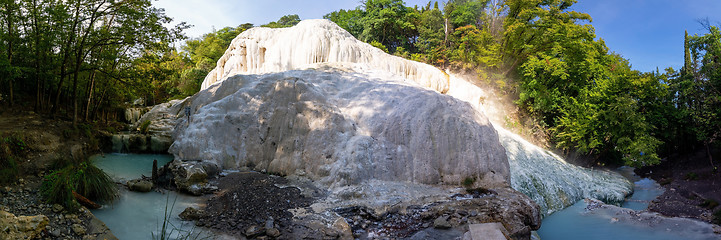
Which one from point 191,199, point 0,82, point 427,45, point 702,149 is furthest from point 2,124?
point 702,149

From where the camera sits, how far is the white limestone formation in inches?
637

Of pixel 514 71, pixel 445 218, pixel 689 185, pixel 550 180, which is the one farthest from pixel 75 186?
pixel 514 71

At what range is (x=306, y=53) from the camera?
16047 mm

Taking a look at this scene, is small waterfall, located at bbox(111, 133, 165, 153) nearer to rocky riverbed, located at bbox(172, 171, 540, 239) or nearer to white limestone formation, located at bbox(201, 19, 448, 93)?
white limestone formation, located at bbox(201, 19, 448, 93)

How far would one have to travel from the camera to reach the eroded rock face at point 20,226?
176 inches

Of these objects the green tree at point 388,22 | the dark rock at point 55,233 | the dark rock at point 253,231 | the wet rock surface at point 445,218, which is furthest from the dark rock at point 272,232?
the green tree at point 388,22

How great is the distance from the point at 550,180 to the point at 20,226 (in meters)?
13.5

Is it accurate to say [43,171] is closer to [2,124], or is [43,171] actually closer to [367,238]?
[2,124]

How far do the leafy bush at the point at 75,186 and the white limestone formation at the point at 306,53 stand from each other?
32.0 feet

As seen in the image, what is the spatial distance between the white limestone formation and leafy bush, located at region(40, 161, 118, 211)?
9766mm

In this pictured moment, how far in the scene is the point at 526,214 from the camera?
7148mm

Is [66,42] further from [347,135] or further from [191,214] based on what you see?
[347,135]

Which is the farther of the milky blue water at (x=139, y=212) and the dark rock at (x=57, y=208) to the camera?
the milky blue water at (x=139, y=212)

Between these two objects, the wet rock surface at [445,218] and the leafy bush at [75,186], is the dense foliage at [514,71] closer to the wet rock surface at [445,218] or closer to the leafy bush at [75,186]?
the leafy bush at [75,186]
